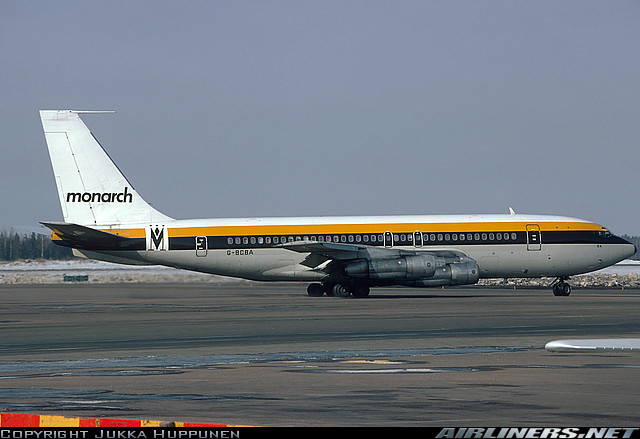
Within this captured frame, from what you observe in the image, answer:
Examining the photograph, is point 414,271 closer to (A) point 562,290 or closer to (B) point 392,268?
(B) point 392,268

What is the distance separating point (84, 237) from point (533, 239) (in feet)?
75.8

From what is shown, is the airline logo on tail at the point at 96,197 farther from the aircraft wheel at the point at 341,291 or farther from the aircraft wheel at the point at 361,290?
the aircraft wheel at the point at 361,290

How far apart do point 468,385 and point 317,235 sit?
38.8 metres

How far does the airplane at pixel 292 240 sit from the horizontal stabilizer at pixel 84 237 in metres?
0.05

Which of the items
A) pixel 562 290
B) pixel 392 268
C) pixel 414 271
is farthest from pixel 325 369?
pixel 562 290

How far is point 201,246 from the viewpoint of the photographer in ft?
179

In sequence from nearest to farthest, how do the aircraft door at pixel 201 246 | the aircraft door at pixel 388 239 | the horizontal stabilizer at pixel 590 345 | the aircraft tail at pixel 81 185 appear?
the horizontal stabilizer at pixel 590 345 → the aircraft door at pixel 201 246 → the aircraft door at pixel 388 239 → the aircraft tail at pixel 81 185

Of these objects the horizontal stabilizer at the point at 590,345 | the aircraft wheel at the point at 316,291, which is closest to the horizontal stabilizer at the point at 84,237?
the aircraft wheel at the point at 316,291

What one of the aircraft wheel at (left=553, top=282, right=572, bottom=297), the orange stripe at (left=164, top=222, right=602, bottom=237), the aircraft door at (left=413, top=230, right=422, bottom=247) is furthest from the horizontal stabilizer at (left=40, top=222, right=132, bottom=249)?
the aircraft wheel at (left=553, top=282, right=572, bottom=297)

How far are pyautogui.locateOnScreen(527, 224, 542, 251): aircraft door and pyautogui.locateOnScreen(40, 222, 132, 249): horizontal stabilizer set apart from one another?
67.8ft

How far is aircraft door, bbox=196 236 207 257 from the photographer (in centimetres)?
5462

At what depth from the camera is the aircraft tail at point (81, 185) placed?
2184 inches

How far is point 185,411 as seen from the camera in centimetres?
1366

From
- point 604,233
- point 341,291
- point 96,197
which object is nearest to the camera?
point 341,291
